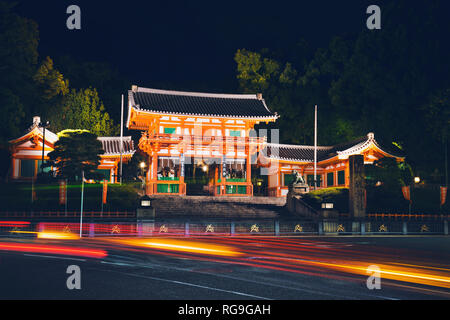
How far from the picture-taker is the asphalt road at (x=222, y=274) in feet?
23.2

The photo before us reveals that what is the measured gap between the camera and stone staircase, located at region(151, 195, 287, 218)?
28.4m

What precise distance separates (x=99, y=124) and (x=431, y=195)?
34.0 meters

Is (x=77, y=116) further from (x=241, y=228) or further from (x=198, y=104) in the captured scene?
(x=241, y=228)

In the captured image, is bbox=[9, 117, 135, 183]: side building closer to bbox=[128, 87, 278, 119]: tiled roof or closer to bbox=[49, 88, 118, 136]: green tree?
bbox=[128, 87, 278, 119]: tiled roof

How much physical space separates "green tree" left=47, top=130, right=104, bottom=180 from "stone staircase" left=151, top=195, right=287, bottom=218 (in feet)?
20.2

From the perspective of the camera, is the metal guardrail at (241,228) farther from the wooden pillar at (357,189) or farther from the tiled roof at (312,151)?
the tiled roof at (312,151)

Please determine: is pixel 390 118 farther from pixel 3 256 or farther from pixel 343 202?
pixel 3 256

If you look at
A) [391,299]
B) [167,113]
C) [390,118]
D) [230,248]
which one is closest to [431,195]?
[390,118]

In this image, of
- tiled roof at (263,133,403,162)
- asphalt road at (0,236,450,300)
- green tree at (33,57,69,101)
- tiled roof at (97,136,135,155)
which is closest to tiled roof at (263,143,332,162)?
tiled roof at (263,133,403,162)

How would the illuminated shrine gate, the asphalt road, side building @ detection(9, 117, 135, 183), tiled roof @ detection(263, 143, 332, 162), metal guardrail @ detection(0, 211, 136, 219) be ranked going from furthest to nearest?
tiled roof @ detection(263, 143, 332, 162)
side building @ detection(9, 117, 135, 183)
the illuminated shrine gate
metal guardrail @ detection(0, 211, 136, 219)
the asphalt road

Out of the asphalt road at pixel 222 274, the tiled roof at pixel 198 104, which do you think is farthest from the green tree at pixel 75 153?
the asphalt road at pixel 222 274

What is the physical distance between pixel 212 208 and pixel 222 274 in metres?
20.7

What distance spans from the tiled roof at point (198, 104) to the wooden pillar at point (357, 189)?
48.1 feet

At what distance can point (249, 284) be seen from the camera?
7.91m
